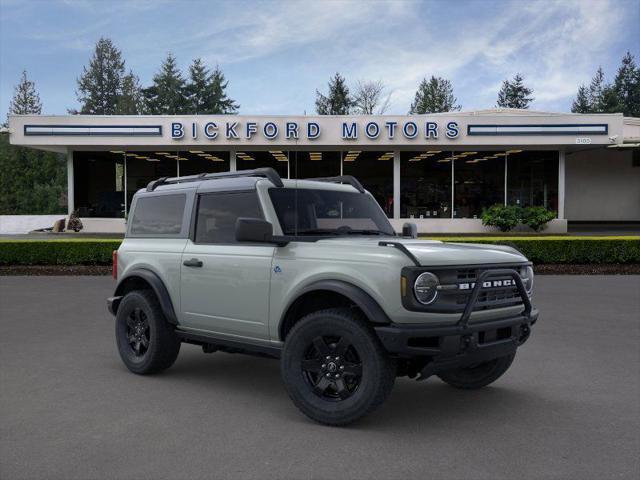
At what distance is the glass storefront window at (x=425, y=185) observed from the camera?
2842 centimetres

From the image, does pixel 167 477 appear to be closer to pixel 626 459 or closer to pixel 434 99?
pixel 626 459

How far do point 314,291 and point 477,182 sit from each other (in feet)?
82.6

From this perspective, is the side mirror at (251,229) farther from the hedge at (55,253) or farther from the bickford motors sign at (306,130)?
the bickford motors sign at (306,130)

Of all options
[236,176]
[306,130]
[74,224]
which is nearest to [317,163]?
[306,130]

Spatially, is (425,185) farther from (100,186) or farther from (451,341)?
(451,341)

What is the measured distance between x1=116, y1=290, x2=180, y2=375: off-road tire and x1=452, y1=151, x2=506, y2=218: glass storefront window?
23634 millimetres

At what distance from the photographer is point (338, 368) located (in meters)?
4.68

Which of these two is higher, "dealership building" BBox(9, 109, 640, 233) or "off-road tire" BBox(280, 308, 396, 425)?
"dealership building" BBox(9, 109, 640, 233)

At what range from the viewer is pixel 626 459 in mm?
4055

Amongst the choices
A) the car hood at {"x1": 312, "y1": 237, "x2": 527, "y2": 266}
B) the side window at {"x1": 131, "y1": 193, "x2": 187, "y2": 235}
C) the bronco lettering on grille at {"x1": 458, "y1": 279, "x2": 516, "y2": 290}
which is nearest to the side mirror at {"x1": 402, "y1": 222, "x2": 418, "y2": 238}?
the car hood at {"x1": 312, "y1": 237, "x2": 527, "y2": 266}

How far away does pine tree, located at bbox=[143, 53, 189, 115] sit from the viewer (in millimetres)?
73562

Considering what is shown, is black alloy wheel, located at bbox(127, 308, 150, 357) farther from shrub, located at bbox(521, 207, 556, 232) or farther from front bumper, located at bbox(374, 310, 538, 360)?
shrub, located at bbox(521, 207, 556, 232)

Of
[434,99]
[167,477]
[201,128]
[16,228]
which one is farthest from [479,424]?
[434,99]

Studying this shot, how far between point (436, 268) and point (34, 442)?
3.06 m
